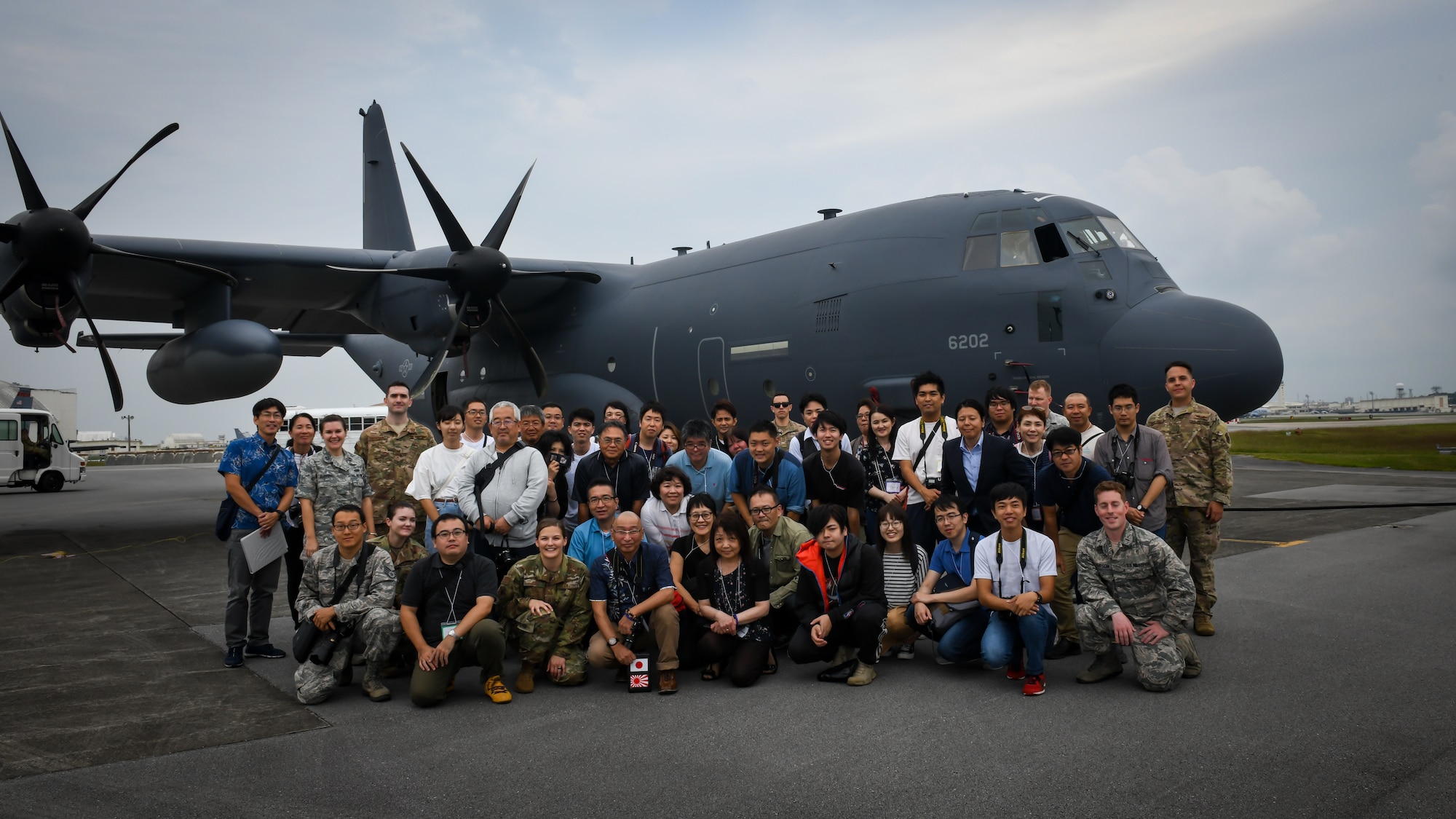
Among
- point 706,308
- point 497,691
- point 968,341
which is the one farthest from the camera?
point 706,308

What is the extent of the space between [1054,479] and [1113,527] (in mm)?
641

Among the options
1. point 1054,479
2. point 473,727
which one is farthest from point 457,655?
point 1054,479

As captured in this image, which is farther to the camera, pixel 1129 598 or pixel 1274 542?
pixel 1274 542

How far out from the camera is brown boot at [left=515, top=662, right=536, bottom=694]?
5.21 meters

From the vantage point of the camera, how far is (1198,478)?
20.5 ft

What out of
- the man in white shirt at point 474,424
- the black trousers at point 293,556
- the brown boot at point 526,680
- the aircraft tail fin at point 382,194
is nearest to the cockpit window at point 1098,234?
the man in white shirt at point 474,424

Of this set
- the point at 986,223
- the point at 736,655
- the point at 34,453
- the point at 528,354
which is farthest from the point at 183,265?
the point at 34,453

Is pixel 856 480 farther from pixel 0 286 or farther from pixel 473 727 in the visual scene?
pixel 0 286

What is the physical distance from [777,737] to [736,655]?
43.1 inches

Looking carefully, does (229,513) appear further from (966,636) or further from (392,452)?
(966,636)

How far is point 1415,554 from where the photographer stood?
9031 mm

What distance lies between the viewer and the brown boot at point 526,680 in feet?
17.1

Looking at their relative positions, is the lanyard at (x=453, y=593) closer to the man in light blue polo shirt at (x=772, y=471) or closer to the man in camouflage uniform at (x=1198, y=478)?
the man in light blue polo shirt at (x=772, y=471)

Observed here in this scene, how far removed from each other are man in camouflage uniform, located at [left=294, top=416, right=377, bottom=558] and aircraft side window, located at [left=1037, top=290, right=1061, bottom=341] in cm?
657
